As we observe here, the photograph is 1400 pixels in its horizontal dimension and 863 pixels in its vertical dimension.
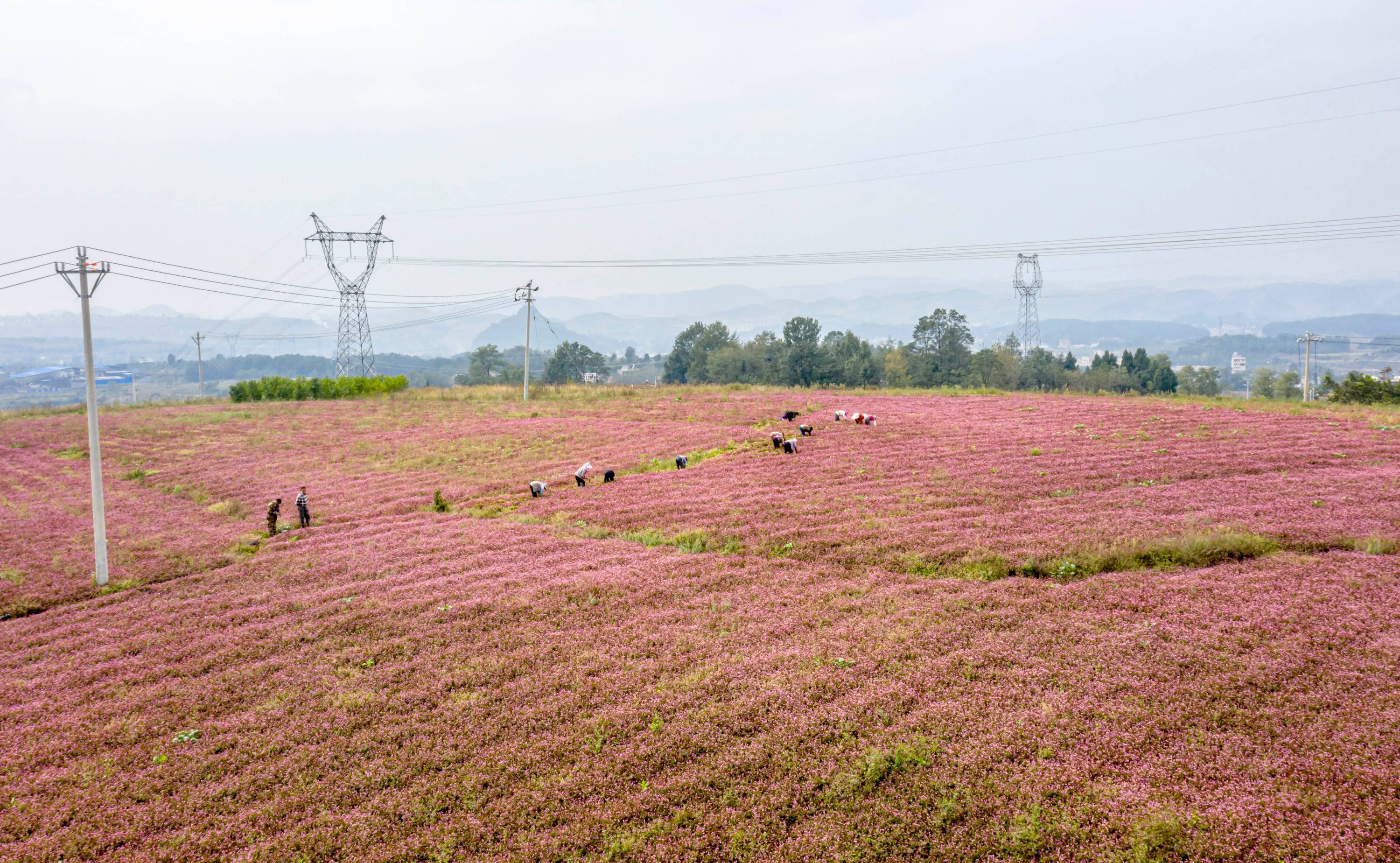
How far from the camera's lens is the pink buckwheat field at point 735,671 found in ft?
24.3

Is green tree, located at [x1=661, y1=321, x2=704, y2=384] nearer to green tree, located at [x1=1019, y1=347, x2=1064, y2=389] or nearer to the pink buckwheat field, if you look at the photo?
green tree, located at [x1=1019, y1=347, x2=1064, y2=389]

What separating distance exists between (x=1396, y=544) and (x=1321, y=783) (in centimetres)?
1088

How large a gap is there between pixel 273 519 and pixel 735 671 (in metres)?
16.5

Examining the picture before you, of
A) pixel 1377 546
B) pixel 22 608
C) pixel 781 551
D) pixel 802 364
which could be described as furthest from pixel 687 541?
pixel 802 364

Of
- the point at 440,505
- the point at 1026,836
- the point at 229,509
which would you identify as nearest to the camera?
the point at 1026,836

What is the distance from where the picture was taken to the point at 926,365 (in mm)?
114062

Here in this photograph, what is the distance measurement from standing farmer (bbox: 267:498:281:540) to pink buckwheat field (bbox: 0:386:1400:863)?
0.19m

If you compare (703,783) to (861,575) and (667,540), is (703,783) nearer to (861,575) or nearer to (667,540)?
(861,575)

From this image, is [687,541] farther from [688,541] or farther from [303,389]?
[303,389]

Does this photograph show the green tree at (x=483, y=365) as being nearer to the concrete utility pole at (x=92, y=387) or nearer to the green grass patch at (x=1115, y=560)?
the concrete utility pole at (x=92, y=387)

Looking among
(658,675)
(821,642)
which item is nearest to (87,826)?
(658,675)

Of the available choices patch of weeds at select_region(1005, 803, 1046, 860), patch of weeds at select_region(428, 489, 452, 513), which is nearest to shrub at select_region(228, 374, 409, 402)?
patch of weeds at select_region(428, 489, 452, 513)

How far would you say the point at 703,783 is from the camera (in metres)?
8.12

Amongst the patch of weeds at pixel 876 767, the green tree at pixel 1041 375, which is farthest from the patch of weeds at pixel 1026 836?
the green tree at pixel 1041 375
